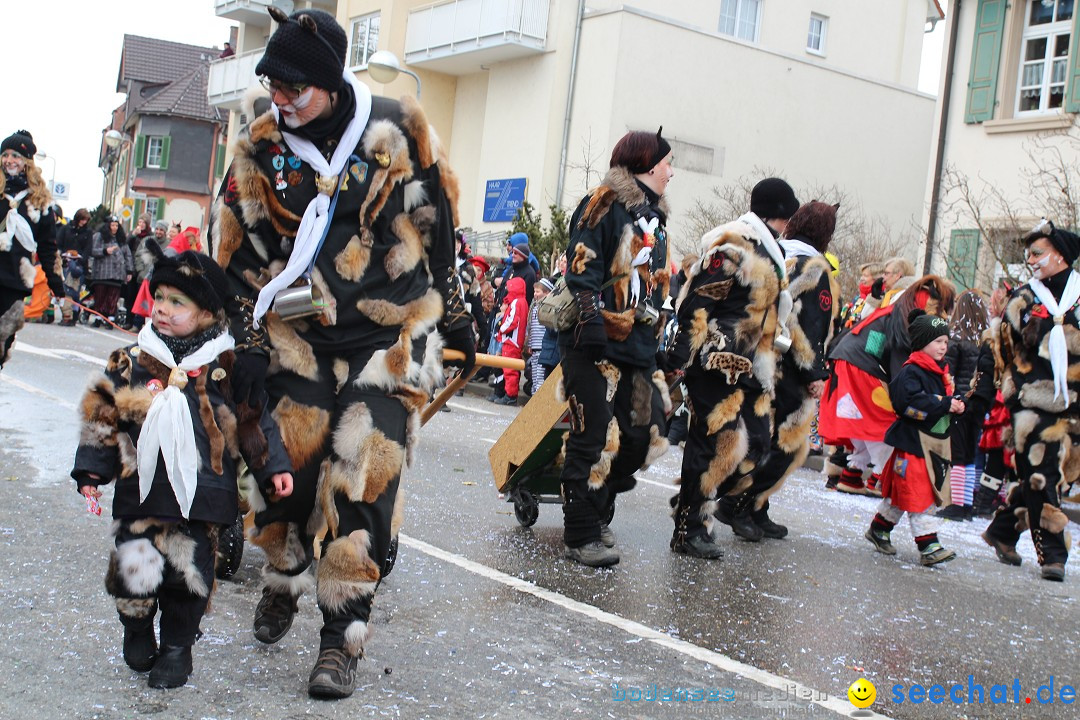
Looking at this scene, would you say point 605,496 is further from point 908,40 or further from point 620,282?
point 908,40

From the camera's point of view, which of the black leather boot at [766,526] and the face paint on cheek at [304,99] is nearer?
the face paint on cheek at [304,99]

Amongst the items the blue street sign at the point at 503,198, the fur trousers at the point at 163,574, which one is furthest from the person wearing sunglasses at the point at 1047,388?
the blue street sign at the point at 503,198

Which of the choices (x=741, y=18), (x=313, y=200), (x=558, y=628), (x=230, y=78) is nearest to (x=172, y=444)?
(x=313, y=200)

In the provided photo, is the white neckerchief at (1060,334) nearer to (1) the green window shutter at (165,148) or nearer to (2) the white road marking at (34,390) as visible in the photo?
(2) the white road marking at (34,390)

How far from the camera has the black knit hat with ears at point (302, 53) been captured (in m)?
4.07

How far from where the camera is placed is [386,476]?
13.7 feet

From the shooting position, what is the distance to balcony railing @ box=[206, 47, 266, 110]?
3725 cm

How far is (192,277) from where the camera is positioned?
4059mm

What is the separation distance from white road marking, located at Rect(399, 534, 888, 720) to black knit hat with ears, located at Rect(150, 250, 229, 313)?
2.15m

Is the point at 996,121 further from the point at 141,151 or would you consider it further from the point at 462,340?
the point at 141,151

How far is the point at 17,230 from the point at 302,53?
5671 millimetres

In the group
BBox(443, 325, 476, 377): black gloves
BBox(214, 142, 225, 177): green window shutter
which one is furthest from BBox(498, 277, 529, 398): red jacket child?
BBox(214, 142, 225, 177): green window shutter

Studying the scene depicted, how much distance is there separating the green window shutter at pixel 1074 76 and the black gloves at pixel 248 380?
15910 mm

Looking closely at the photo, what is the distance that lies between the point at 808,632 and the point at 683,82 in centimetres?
2142
